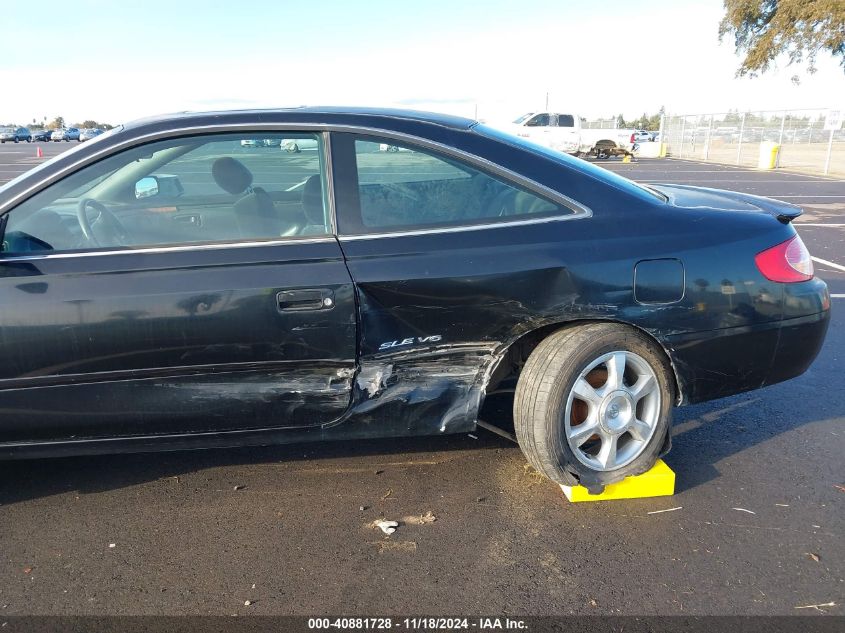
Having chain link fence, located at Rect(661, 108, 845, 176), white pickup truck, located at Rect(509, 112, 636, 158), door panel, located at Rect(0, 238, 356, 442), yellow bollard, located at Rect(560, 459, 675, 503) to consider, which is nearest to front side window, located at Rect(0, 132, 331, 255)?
door panel, located at Rect(0, 238, 356, 442)

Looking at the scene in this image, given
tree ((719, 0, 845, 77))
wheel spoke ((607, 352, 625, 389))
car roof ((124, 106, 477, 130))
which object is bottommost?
wheel spoke ((607, 352, 625, 389))

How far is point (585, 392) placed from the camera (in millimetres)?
2799

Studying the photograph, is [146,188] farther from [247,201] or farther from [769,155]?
[769,155]

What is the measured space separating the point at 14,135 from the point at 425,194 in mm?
67605

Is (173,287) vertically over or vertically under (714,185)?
over

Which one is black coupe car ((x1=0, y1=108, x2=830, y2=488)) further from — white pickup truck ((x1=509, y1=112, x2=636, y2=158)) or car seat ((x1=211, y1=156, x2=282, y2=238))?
white pickup truck ((x1=509, y1=112, x2=636, y2=158))

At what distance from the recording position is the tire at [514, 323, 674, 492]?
9.00 ft

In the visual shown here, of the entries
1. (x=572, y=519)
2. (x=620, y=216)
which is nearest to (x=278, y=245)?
(x=620, y=216)

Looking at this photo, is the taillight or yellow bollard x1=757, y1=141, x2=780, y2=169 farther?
yellow bollard x1=757, y1=141, x2=780, y2=169

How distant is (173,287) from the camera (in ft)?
8.26

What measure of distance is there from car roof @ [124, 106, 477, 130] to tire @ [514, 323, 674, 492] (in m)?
1.08

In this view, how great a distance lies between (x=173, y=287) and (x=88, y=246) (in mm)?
434

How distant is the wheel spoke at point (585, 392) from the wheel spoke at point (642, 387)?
0.17 meters

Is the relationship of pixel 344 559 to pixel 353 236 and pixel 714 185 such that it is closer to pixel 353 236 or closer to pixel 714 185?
pixel 353 236
